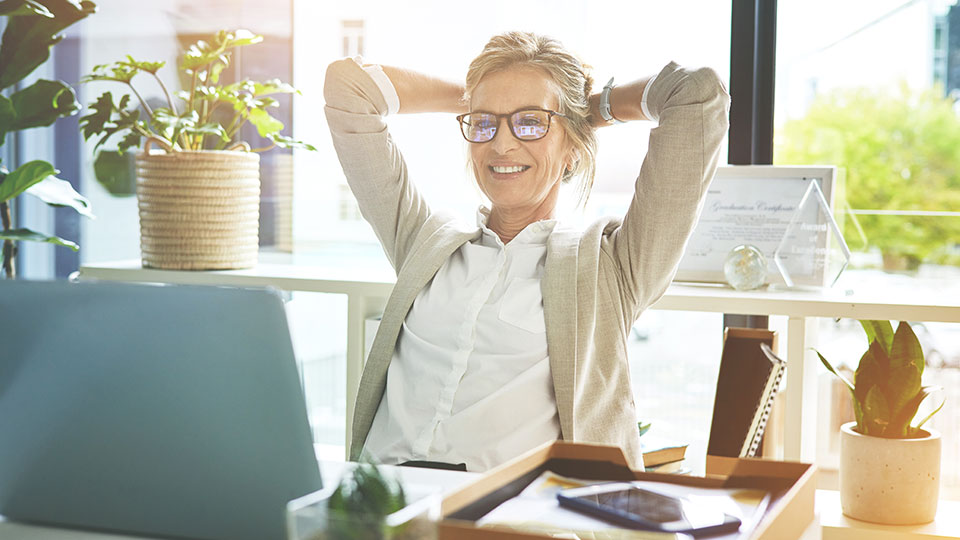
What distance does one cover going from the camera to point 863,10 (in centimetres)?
217

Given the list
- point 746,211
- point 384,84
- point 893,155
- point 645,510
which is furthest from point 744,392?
point 645,510

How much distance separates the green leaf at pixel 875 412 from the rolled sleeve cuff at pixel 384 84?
1.14 meters

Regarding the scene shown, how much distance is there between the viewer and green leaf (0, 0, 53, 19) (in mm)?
2117

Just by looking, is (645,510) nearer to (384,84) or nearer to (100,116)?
(384,84)

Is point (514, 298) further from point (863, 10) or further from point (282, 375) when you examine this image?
point (863, 10)

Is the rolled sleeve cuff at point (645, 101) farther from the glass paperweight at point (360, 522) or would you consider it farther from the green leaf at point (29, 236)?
the green leaf at point (29, 236)

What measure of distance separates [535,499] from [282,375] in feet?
0.78

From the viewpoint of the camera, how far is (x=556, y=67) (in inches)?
71.1

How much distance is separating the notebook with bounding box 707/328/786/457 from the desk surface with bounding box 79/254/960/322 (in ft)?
0.23

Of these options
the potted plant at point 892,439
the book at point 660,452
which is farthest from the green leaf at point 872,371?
the book at point 660,452

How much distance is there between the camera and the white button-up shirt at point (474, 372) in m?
1.59

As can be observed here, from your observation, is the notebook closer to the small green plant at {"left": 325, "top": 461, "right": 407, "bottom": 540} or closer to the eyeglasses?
the eyeglasses

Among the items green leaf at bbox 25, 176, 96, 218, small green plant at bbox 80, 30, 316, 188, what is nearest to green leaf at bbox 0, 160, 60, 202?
green leaf at bbox 25, 176, 96, 218

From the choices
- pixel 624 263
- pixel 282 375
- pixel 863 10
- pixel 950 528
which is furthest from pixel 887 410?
pixel 282 375
